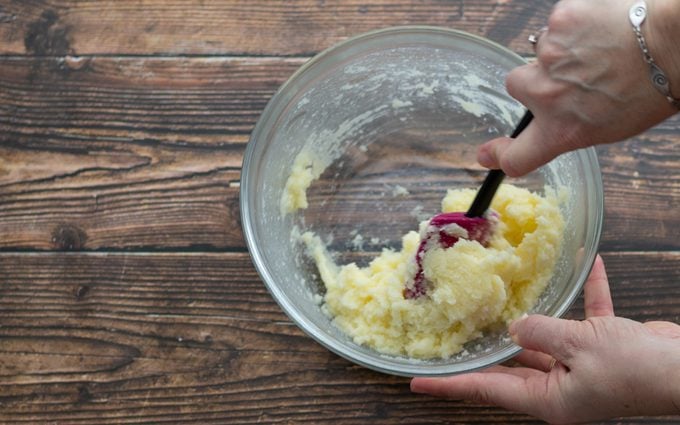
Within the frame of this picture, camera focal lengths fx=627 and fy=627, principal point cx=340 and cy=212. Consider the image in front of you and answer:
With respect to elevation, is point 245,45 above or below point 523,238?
above

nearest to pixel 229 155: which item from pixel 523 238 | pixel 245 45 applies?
pixel 245 45

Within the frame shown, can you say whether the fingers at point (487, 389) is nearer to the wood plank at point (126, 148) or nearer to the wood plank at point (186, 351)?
the wood plank at point (186, 351)

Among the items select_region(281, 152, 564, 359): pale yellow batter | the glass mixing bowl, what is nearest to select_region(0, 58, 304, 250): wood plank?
the glass mixing bowl

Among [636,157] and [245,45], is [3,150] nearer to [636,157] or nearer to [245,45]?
[245,45]

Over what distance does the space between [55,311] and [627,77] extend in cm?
108

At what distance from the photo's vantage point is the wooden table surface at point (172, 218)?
1185 millimetres

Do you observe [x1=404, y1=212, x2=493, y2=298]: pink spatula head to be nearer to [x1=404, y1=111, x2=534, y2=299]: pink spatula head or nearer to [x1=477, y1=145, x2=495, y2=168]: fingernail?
[x1=404, y1=111, x2=534, y2=299]: pink spatula head

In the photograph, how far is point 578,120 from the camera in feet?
2.68

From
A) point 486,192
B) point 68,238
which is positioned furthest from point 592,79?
point 68,238

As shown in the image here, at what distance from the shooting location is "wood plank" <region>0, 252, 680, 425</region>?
3.85 feet

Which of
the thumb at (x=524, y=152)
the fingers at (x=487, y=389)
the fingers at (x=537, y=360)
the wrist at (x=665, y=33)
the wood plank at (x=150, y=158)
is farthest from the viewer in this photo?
the wood plank at (x=150, y=158)

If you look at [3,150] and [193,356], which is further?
[3,150]

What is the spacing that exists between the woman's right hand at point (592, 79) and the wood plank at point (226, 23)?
1.65 feet

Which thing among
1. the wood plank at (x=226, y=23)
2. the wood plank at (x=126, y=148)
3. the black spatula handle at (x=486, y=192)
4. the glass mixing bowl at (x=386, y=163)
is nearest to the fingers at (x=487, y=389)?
the glass mixing bowl at (x=386, y=163)
